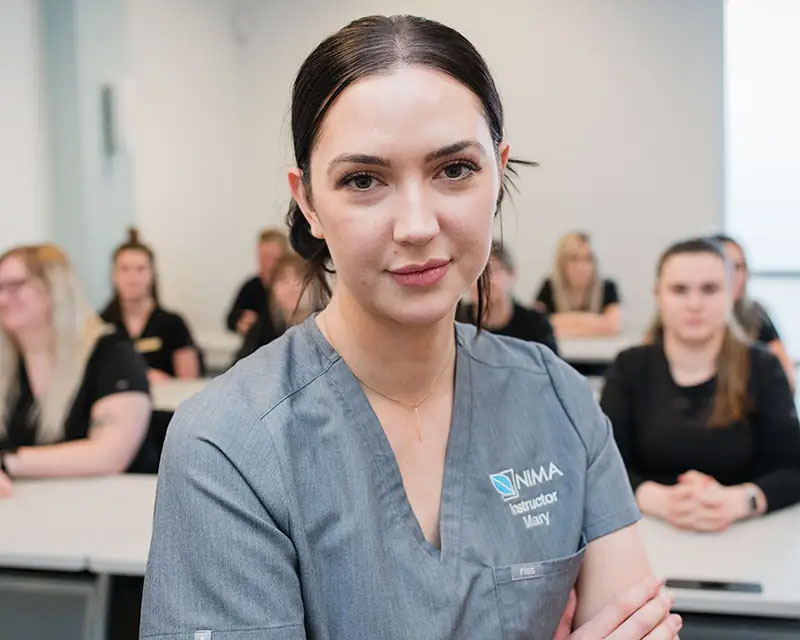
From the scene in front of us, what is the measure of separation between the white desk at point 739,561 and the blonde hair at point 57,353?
1.52 metres

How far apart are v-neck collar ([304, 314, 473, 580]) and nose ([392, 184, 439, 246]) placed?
20cm

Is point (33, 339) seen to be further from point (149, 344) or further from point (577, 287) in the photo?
point (577, 287)

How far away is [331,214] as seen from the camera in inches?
A: 36.8

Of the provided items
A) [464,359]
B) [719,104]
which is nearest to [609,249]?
[719,104]

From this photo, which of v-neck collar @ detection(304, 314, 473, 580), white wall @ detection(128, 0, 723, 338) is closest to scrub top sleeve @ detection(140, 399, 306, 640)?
v-neck collar @ detection(304, 314, 473, 580)

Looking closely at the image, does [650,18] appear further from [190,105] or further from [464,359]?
[464,359]

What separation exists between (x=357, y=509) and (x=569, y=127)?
17.5 feet

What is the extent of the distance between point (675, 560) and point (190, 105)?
15.5 feet

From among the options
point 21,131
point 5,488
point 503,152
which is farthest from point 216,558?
point 21,131

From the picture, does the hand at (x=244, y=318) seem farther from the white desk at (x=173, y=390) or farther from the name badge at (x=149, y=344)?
the white desk at (x=173, y=390)

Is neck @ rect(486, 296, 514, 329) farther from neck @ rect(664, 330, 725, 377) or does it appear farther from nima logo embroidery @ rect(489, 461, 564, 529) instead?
nima logo embroidery @ rect(489, 461, 564, 529)

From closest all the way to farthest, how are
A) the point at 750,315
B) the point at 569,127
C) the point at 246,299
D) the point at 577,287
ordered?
the point at 750,315 → the point at 246,299 → the point at 577,287 → the point at 569,127

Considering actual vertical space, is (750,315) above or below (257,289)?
below

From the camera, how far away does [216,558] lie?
888mm
